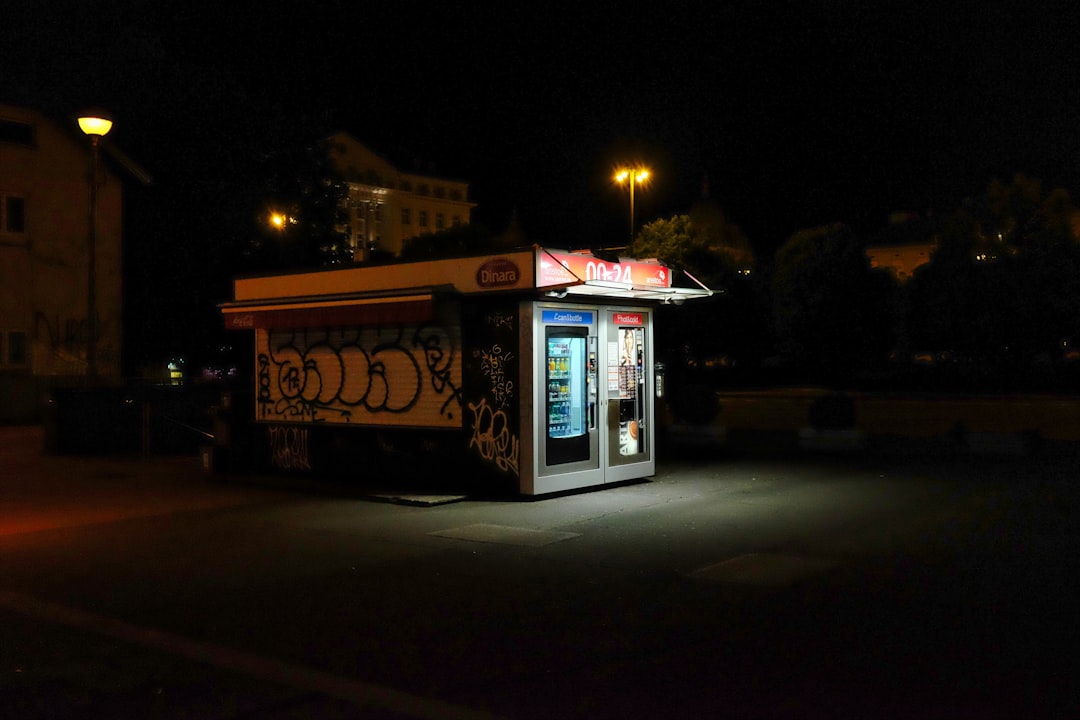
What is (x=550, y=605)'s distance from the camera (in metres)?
7.79

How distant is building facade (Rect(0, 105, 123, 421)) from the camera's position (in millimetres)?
32094

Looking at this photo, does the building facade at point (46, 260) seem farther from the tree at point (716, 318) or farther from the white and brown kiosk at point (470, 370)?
the tree at point (716, 318)

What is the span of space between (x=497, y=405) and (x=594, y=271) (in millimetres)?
2208

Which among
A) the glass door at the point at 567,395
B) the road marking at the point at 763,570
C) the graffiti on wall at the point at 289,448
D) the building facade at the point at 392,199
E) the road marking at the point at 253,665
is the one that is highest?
the building facade at the point at 392,199

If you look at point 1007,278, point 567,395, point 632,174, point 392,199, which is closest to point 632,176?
point 632,174

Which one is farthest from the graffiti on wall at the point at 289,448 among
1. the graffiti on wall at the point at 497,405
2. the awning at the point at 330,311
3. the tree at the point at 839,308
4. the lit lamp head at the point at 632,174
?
the tree at the point at 839,308

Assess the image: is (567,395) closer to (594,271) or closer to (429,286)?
(594,271)

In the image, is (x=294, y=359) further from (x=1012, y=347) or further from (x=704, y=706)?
(x=1012, y=347)

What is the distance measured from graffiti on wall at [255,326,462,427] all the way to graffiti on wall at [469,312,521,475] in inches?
16.3

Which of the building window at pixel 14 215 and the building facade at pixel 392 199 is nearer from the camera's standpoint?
the building window at pixel 14 215

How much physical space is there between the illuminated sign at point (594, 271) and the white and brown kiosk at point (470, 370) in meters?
0.02

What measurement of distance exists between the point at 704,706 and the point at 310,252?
36.6 meters

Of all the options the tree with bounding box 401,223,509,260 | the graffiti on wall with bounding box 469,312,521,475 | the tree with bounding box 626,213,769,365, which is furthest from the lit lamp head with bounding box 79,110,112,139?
the tree with bounding box 401,223,509,260

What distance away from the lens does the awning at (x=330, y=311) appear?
13.8 m
